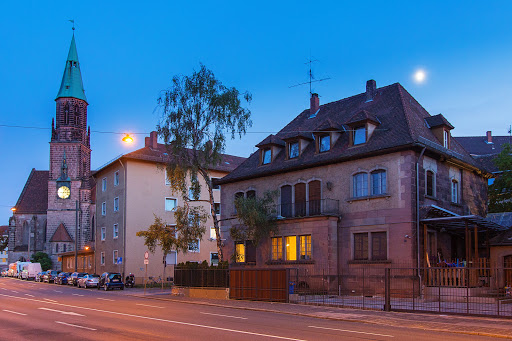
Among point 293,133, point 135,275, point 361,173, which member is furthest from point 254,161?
point 135,275

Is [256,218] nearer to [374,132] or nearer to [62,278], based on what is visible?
[374,132]

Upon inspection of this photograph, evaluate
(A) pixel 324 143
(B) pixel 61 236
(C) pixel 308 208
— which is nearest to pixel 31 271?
(B) pixel 61 236

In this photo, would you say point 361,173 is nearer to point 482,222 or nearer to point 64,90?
point 482,222

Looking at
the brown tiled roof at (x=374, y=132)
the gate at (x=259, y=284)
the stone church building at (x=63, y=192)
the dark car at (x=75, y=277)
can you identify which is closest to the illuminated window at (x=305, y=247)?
the brown tiled roof at (x=374, y=132)

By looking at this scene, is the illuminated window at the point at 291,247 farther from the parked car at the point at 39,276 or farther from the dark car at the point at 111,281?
the parked car at the point at 39,276

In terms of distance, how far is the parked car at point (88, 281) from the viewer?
46531 mm

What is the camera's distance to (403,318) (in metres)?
19.3

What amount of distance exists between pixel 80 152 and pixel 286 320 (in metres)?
81.0

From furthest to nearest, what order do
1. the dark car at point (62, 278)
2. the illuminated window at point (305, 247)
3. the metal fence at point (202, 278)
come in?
the dark car at point (62, 278) < the illuminated window at point (305, 247) < the metal fence at point (202, 278)

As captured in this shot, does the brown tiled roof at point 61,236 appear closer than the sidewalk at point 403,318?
No

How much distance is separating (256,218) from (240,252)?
5.84 m

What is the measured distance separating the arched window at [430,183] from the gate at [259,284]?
30.4 feet

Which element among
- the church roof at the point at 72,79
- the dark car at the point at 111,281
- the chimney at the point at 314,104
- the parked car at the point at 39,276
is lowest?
the parked car at the point at 39,276

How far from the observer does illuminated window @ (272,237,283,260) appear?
32969 mm
